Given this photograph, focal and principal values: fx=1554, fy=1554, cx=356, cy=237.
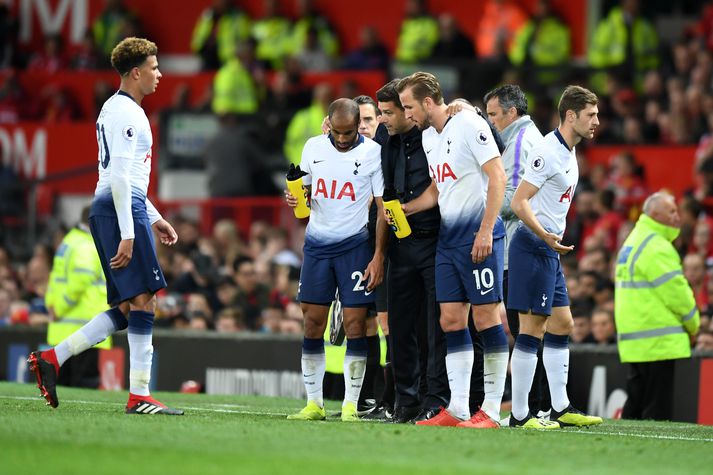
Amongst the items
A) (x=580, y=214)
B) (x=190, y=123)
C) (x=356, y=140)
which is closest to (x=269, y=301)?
(x=580, y=214)

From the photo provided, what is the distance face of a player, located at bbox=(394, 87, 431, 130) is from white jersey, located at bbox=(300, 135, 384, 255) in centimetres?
52

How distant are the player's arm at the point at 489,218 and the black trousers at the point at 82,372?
734cm

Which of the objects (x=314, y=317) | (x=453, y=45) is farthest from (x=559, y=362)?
(x=453, y=45)

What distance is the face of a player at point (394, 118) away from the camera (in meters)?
10.5

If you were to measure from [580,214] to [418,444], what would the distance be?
8809 mm

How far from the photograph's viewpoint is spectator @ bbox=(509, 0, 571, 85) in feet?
70.7

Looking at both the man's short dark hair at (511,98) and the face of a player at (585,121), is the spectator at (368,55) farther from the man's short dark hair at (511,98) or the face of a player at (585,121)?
the face of a player at (585,121)

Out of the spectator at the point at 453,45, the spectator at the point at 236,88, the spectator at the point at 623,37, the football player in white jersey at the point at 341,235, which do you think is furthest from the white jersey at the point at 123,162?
the spectator at the point at 236,88

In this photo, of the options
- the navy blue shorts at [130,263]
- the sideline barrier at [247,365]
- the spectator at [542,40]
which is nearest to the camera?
the navy blue shorts at [130,263]

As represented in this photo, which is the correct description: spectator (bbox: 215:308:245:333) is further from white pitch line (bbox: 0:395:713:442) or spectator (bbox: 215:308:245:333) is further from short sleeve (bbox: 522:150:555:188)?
short sleeve (bbox: 522:150:555:188)

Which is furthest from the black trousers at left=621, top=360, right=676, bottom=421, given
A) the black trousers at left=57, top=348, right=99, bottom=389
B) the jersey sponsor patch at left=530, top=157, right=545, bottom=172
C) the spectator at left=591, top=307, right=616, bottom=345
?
the black trousers at left=57, top=348, right=99, bottom=389

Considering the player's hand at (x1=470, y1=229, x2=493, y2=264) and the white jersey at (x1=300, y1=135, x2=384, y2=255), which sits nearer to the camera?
the player's hand at (x1=470, y1=229, x2=493, y2=264)

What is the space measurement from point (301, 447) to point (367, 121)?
3.65 metres

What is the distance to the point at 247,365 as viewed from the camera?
1650cm
